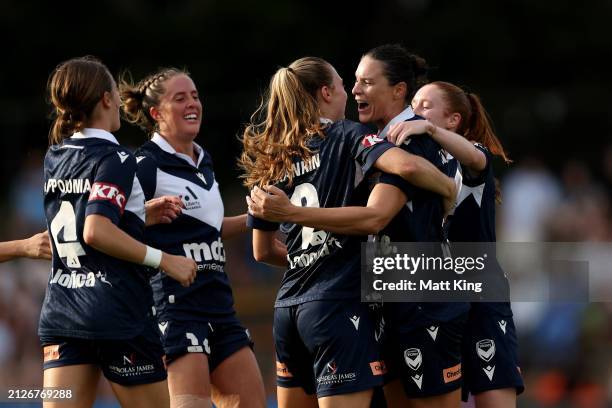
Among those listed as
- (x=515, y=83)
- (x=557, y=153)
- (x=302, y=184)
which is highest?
(x=515, y=83)

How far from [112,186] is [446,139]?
160cm

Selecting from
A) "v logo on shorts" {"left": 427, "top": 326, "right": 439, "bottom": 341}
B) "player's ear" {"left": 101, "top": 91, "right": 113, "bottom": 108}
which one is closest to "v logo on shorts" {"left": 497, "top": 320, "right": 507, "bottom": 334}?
"v logo on shorts" {"left": 427, "top": 326, "right": 439, "bottom": 341}

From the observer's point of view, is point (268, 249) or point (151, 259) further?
point (268, 249)

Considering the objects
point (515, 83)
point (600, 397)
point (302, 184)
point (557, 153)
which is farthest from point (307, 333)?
point (515, 83)

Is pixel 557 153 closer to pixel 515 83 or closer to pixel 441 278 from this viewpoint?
pixel 515 83

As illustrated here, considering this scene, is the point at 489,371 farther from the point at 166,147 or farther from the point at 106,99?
the point at 106,99

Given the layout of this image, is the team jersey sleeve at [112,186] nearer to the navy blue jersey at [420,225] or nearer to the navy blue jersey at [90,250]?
the navy blue jersey at [90,250]

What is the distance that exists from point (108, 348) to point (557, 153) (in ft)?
37.8

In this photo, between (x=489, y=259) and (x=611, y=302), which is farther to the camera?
(x=611, y=302)

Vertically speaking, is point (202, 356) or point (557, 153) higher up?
point (557, 153)

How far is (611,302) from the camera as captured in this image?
11.2 meters

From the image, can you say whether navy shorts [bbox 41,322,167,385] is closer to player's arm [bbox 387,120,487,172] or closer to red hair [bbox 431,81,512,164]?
player's arm [bbox 387,120,487,172]

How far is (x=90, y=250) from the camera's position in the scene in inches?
216

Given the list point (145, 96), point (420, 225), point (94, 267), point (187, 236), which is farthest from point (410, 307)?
point (145, 96)
